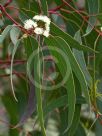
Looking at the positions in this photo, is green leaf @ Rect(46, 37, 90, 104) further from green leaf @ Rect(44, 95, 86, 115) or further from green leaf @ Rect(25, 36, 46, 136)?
green leaf @ Rect(44, 95, 86, 115)

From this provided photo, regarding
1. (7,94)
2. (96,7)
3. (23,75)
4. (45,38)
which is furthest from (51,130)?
(45,38)

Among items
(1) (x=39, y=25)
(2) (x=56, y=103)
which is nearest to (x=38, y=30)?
(1) (x=39, y=25)

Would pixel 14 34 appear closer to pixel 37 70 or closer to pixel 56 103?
pixel 37 70

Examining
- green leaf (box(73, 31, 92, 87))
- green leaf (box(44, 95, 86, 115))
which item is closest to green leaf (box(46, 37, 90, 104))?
green leaf (box(73, 31, 92, 87))

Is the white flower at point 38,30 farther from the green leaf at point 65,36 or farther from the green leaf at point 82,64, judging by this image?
the green leaf at point 82,64

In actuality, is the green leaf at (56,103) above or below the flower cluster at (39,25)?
below

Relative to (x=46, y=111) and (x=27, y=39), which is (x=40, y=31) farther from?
(x=46, y=111)

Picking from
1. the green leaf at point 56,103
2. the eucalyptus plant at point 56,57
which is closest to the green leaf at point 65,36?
the eucalyptus plant at point 56,57
